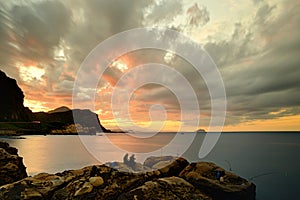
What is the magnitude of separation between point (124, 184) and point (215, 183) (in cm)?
798

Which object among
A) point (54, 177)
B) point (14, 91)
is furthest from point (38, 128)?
point (54, 177)

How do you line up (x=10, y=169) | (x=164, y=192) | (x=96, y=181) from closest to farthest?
(x=164, y=192) → (x=96, y=181) → (x=10, y=169)

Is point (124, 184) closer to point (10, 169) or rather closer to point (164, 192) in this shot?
point (164, 192)

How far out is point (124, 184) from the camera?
1445cm

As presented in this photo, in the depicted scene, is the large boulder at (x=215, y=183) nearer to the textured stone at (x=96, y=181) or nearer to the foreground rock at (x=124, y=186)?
the foreground rock at (x=124, y=186)

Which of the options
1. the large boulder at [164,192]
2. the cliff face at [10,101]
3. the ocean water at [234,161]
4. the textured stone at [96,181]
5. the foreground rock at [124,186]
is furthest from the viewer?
the cliff face at [10,101]

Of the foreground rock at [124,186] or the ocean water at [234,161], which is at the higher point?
the foreground rock at [124,186]

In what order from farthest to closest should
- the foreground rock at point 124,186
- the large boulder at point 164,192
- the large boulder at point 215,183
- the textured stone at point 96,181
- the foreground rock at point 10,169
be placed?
the foreground rock at point 10,169 < the large boulder at point 215,183 < the textured stone at point 96,181 < the foreground rock at point 124,186 < the large boulder at point 164,192

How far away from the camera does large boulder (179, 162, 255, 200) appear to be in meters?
15.7

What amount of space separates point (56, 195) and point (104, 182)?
11.2ft

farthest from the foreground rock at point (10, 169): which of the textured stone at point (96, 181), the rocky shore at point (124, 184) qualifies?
the textured stone at point (96, 181)

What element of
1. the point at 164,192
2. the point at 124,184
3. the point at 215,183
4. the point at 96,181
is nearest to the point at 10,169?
the point at 96,181

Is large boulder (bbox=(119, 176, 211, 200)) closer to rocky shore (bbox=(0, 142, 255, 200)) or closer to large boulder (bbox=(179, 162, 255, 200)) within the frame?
rocky shore (bbox=(0, 142, 255, 200))

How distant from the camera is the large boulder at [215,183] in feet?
51.5
